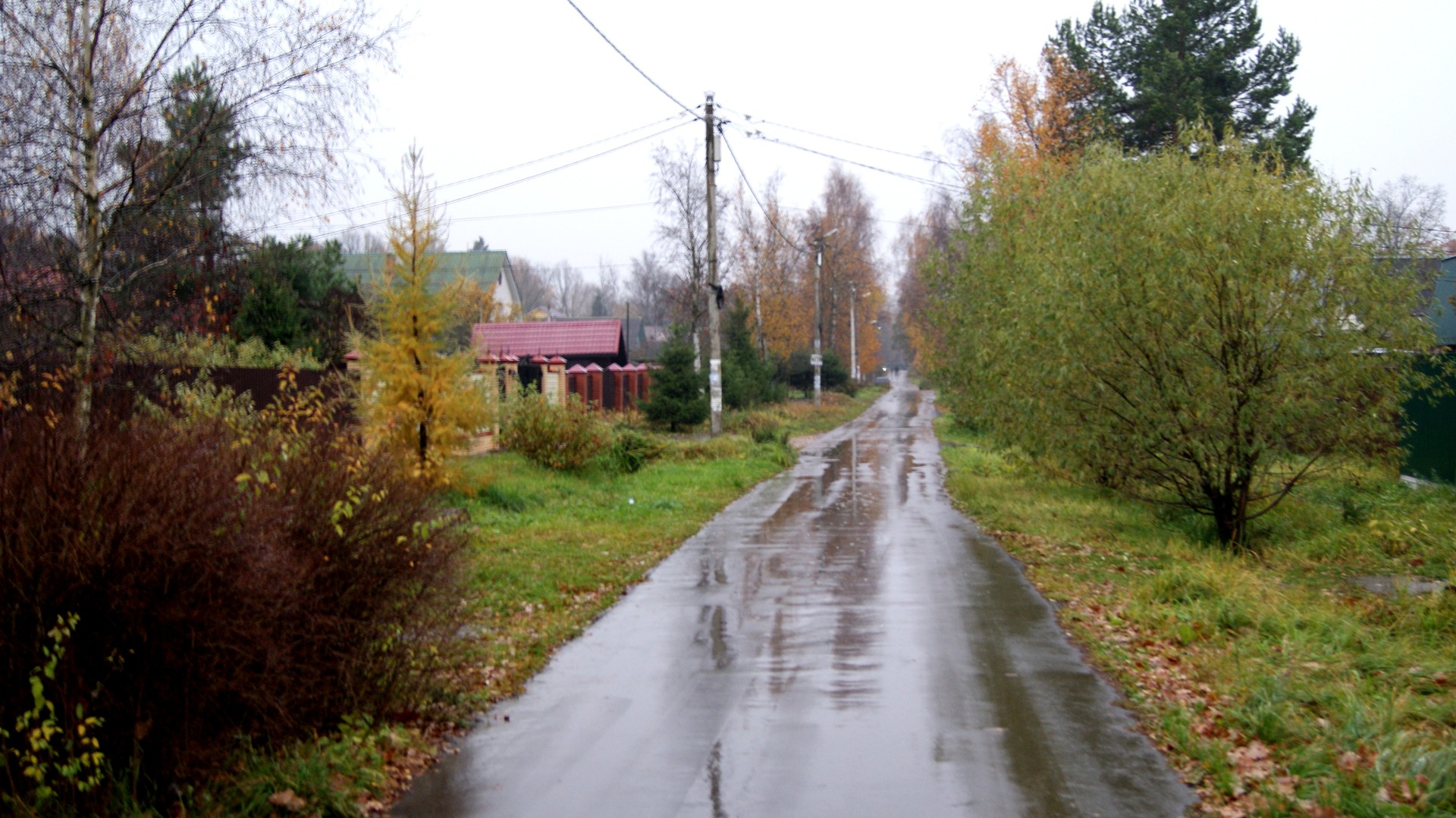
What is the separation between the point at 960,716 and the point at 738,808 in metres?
1.90

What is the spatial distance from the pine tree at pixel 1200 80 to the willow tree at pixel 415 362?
21.0 meters

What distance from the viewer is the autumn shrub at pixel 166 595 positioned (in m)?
4.09

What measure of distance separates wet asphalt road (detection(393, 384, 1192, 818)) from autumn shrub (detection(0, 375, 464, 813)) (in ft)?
2.94

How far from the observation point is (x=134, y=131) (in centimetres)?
724

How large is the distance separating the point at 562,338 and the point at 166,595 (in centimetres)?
4189

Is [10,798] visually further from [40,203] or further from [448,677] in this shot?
[40,203]

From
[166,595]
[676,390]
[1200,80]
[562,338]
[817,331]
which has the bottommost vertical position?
[166,595]

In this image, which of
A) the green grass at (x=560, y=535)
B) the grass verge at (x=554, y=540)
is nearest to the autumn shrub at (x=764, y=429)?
the grass verge at (x=554, y=540)

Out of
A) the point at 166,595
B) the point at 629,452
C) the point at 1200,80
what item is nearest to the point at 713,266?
the point at 629,452

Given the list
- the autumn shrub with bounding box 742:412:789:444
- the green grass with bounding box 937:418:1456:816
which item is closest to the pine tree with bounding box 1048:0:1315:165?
the autumn shrub with bounding box 742:412:789:444

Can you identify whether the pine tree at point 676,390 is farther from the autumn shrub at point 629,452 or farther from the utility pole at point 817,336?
the utility pole at point 817,336

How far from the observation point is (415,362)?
507 inches

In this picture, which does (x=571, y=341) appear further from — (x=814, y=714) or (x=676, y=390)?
(x=814, y=714)

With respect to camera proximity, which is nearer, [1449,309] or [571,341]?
[1449,309]
